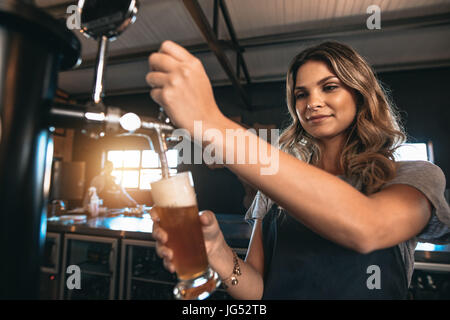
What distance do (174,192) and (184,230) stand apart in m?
0.10

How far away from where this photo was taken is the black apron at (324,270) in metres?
0.90

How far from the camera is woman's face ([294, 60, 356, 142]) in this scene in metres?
1.09

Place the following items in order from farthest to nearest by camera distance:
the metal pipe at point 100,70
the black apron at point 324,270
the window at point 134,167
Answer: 1. the window at point 134,167
2. the black apron at point 324,270
3. the metal pipe at point 100,70

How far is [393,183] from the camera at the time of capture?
2.59 feet

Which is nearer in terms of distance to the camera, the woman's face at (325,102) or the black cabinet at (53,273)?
the woman's face at (325,102)

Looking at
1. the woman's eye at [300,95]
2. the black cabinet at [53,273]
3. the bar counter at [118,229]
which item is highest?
the woman's eye at [300,95]

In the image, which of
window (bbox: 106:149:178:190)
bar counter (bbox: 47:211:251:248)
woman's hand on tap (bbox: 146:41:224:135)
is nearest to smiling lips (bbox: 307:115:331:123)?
woman's hand on tap (bbox: 146:41:224:135)

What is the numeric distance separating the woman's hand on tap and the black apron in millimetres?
760

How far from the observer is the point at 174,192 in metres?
0.61

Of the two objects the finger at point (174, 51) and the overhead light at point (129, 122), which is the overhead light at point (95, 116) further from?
the finger at point (174, 51)

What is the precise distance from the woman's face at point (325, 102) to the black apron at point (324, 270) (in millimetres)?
451

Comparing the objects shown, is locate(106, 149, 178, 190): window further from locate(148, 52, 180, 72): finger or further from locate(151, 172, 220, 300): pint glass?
locate(148, 52, 180, 72): finger

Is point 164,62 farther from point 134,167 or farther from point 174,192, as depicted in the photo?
point 134,167

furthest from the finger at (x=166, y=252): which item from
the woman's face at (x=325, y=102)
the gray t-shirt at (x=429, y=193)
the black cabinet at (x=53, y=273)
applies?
the black cabinet at (x=53, y=273)
